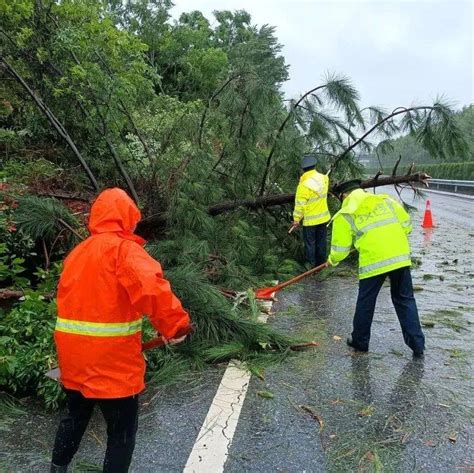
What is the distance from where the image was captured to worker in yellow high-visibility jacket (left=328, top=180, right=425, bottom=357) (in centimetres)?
423

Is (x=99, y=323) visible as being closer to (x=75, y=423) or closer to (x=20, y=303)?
(x=75, y=423)

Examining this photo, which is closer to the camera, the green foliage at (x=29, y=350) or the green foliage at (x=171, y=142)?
the green foliage at (x=29, y=350)

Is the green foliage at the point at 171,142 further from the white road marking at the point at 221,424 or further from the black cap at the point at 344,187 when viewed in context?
the white road marking at the point at 221,424

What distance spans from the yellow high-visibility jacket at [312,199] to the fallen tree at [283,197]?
1.25ft

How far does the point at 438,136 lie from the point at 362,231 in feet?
9.70

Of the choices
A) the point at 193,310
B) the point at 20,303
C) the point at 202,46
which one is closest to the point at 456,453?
the point at 193,310

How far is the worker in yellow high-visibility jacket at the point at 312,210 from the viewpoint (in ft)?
23.2

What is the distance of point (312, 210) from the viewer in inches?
283

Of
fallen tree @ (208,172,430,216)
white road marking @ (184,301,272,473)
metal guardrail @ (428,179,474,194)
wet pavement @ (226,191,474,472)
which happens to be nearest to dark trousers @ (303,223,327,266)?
fallen tree @ (208,172,430,216)

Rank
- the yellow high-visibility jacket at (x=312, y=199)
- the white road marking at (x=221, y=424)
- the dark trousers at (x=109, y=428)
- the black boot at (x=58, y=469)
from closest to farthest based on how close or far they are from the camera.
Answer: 1. the dark trousers at (x=109, y=428)
2. the black boot at (x=58, y=469)
3. the white road marking at (x=221, y=424)
4. the yellow high-visibility jacket at (x=312, y=199)

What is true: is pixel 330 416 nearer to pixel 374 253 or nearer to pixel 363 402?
pixel 363 402

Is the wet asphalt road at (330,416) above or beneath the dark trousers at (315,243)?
beneath

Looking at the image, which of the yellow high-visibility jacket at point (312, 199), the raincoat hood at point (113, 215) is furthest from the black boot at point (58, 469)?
the yellow high-visibility jacket at point (312, 199)

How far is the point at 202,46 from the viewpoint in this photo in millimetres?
27938
